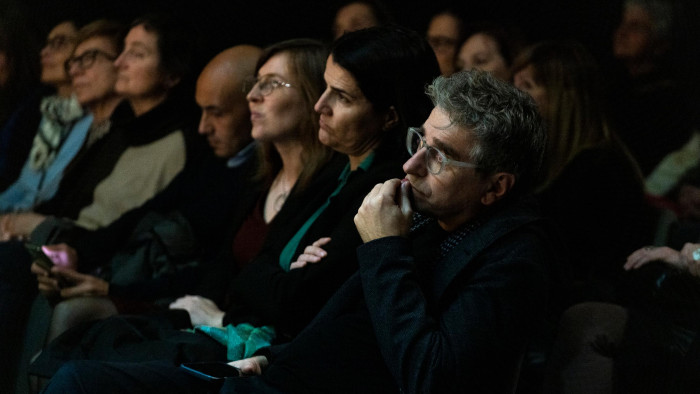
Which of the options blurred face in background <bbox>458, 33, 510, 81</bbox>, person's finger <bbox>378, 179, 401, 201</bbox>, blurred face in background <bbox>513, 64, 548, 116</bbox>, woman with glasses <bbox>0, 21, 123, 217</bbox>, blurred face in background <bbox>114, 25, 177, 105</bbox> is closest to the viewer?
person's finger <bbox>378, 179, 401, 201</bbox>

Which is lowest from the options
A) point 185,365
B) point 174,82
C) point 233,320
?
point 233,320

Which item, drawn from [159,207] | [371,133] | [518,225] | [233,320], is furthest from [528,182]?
[159,207]

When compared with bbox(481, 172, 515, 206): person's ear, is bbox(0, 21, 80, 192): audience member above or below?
below

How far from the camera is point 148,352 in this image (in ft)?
10.5

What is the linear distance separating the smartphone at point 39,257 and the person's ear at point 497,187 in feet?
Result: 8.15

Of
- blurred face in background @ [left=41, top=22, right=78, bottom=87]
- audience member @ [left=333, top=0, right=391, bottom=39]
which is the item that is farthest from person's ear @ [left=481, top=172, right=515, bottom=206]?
blurred face in background @ [left=41, top=22, right=78, bottom=87]

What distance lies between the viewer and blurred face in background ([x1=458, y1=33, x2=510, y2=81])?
364cm

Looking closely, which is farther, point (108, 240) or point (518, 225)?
point (108, 240)

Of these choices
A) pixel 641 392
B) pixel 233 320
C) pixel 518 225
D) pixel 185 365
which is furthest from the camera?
pixel 233 320

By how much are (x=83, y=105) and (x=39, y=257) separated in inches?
37.3

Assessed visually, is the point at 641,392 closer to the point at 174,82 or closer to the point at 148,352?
the point at 148,352

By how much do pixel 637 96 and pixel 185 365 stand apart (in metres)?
1.95

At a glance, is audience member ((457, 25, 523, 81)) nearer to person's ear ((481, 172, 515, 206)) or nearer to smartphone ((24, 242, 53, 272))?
person's ear ((481, 172, 515, 206))

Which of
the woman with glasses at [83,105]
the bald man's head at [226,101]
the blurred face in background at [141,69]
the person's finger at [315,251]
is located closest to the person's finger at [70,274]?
the woman with glasses at [83,105]
